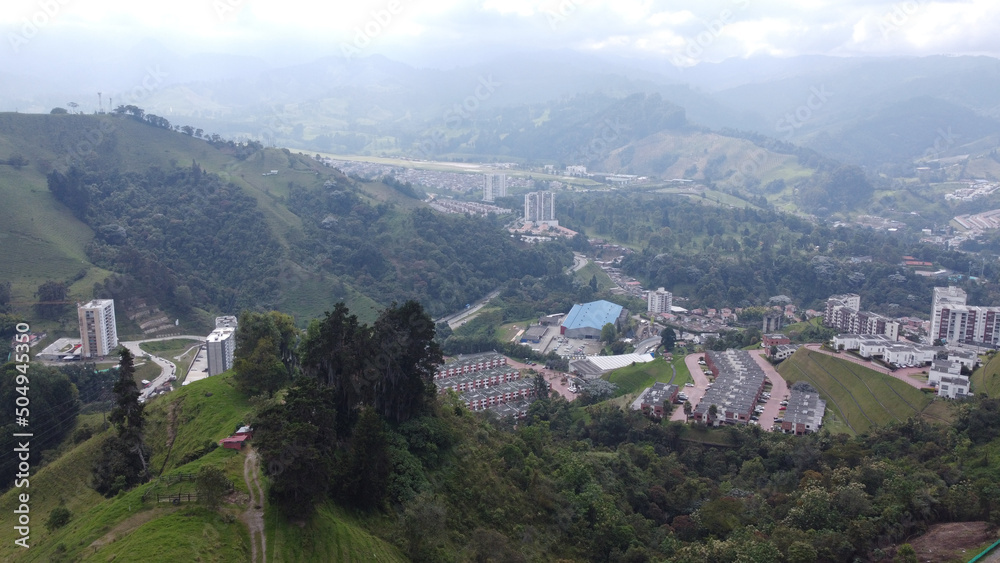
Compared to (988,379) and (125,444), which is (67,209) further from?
(988,379)

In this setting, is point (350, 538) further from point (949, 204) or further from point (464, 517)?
point (949, 204)

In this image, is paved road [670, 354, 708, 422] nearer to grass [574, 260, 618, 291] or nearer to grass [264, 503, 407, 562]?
grass [264, 503, 407, 562]

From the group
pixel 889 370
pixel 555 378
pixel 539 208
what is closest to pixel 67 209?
pixel 555 378

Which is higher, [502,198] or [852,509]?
[502,198]

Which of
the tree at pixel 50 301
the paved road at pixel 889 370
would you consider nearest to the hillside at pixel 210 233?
the tree at pixel 50 301

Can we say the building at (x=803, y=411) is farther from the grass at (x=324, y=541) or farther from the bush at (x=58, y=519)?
the bush at (x=58, y=519)

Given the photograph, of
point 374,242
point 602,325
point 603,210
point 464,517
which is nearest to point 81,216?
point 374,242
